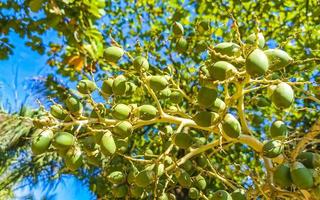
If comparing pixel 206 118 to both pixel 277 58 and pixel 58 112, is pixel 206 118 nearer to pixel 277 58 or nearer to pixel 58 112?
pixel 277 58

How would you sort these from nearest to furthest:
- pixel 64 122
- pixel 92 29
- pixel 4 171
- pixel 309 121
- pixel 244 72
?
pixel 244 72 < pixel 64 122 < pixel 4 171 < pixel 92 29 < pixel 309 121

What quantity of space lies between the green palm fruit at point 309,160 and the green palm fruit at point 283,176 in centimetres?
9

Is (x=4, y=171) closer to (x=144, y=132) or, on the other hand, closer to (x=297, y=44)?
(x=144, y=132)

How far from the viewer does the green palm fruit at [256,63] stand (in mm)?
1530

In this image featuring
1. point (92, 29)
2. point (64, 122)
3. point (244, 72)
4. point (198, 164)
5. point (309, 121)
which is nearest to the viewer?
point (244, 72)

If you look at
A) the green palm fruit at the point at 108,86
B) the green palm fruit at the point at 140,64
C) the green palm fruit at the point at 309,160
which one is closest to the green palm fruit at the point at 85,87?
the green palm fruit at the point at 108,86

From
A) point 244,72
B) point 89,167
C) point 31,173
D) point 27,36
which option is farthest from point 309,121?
Result: point 244,72

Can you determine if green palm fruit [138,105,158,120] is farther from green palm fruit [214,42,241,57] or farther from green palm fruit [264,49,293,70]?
green palm fruit [264,49,293,70]

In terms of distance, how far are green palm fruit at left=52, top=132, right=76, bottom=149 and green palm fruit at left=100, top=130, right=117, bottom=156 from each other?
11cm

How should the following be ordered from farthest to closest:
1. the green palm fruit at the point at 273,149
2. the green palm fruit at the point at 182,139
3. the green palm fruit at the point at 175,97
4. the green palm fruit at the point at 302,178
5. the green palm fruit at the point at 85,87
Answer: the green palm fruit at the point at 175,97, the green palm fruit at the point at 85,87, the green palm fruit at the point at 182,139, the green palm fruit at the point at 273,149, the green palm fruit at the point at 302,178

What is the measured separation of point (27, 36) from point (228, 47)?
15.3 feet

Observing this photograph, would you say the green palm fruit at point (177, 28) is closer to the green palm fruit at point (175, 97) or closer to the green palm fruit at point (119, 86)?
the green palm fruit at point (175, 97)

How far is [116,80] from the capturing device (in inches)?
74.9

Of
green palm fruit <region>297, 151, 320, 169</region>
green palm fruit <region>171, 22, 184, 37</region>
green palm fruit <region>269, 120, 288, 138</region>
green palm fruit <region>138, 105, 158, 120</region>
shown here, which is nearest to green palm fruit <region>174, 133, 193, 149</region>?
green palm fruit <region>138, 105, 158, 120</region>
